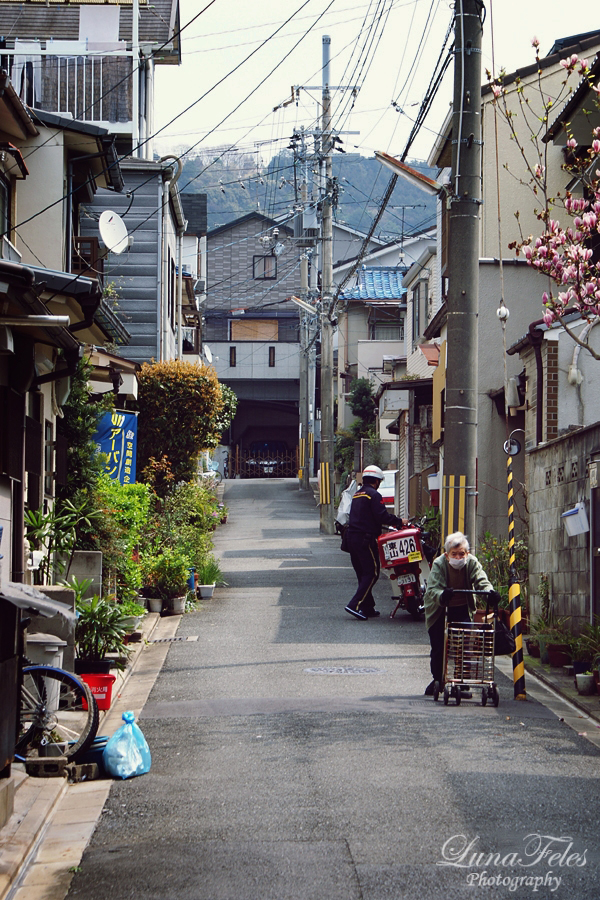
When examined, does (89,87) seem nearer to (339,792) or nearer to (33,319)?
(33,319)

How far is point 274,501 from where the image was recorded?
141ft

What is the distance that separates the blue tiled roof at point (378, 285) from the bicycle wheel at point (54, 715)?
38.7 meters

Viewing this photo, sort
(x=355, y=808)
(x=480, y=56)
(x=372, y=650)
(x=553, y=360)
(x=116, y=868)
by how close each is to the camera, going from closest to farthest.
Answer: (x=116, y=868)
(x=355, y=808)
(x=480, y=56)
(x=372, y=650)
(x=553, y=360)

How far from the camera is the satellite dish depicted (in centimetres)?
1511

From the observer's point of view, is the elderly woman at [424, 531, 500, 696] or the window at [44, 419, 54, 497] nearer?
the elderly woman at [424, 531, 500, 696]

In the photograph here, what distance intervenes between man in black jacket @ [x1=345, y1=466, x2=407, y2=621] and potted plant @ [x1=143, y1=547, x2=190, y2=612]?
2.88 metres

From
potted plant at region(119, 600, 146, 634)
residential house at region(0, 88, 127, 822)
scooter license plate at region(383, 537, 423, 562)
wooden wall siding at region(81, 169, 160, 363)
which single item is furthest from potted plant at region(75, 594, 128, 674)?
wooden wall siding at region(81, 169, 160, 363)

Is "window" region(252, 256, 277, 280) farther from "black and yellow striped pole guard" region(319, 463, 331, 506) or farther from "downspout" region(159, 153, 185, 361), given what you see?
"downspout" region(159, 153, 185, 361)

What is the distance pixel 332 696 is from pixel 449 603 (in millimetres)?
1500

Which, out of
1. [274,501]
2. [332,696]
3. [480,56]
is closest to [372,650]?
[332,696]

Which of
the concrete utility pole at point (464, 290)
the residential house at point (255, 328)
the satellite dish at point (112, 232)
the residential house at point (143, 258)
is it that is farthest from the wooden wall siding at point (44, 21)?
the residential house at point (255, 328)

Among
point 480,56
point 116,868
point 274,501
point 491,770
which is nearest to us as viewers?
point 116,868

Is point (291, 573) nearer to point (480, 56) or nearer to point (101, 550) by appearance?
point (101, 550)

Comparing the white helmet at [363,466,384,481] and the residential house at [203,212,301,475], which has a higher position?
the residential house at [203,212,301,475]
